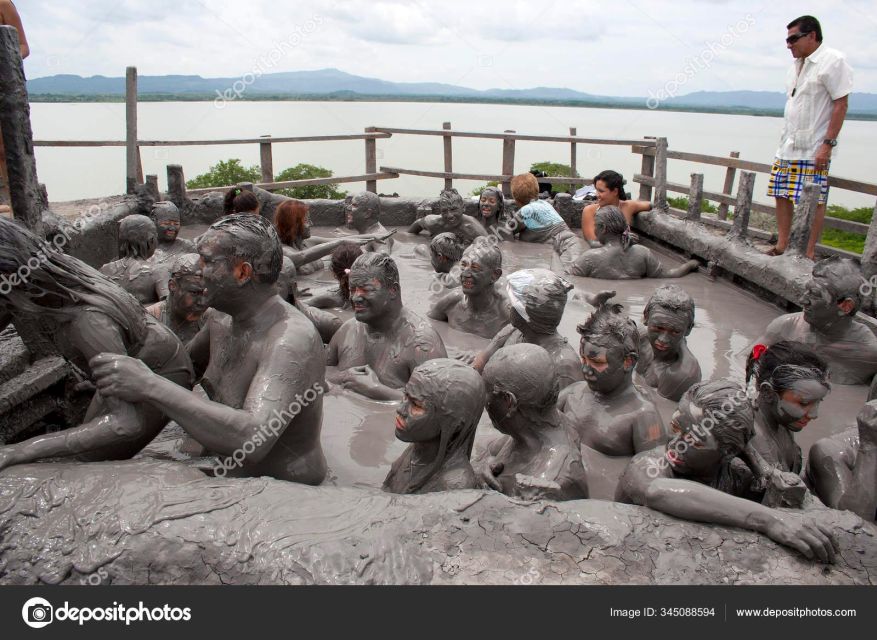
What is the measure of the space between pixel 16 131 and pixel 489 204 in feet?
19.4

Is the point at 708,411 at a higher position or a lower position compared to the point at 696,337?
higher

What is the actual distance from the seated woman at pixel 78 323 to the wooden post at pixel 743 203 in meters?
6.96

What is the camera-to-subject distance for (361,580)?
228cm

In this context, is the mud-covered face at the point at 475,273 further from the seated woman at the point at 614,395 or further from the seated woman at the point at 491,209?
the seated woman at the point at 491,209

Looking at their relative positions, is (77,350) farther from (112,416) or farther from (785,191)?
(785,191)

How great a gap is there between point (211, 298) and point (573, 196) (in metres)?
9.69

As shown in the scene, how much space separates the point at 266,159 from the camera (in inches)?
431

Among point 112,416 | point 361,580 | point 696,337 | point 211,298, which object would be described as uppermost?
point 211,298

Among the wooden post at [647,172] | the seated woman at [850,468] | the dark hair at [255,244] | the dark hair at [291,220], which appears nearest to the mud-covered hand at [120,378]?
the dark hair at [255,244]

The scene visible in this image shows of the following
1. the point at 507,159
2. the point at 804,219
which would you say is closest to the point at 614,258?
the point at 804,219

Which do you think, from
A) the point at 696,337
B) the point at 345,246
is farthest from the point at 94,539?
the point at 696,337

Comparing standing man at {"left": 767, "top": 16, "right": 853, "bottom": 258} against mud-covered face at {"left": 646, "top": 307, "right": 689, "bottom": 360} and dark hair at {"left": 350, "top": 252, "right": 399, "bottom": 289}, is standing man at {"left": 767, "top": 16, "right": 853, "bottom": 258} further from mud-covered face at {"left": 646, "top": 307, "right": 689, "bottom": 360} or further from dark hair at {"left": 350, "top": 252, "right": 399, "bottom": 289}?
dark hair at {"left": 350, "top": 252, "right": 399, "bottom": 289}
